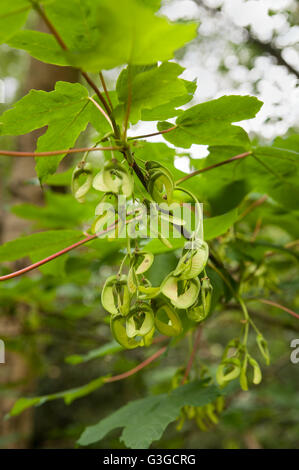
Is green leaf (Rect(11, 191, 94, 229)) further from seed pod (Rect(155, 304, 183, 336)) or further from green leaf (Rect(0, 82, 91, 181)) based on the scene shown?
seed pod (Rect(155, 304, 183, 336))

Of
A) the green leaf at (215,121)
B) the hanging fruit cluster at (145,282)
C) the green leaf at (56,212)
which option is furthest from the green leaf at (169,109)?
the green leaf at (56,212)

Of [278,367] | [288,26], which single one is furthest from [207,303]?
[278,367]

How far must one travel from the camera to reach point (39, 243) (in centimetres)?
80

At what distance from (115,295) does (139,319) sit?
47 millimetres

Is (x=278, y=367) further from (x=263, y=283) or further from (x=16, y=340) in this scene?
(x=16, y=340)

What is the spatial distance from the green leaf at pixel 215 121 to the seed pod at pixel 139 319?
320 millimetres

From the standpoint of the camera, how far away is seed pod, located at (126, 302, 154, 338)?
47 cm

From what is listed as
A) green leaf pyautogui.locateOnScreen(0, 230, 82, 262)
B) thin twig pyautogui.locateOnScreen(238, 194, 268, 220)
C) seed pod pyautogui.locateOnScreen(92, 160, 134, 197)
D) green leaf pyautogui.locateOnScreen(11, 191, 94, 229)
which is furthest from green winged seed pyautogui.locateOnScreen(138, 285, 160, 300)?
green leaf pyautogui.locateOnScreen(11, 191, 94, 229)

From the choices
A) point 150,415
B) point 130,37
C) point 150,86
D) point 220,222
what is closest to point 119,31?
point 130,37

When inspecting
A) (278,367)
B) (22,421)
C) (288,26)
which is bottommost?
(22,421)

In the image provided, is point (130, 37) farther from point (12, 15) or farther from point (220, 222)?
point (220, 222)

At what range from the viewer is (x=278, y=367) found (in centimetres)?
171

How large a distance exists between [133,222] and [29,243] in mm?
373

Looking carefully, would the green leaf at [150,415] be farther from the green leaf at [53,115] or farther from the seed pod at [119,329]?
the green leaf at [53,115]
